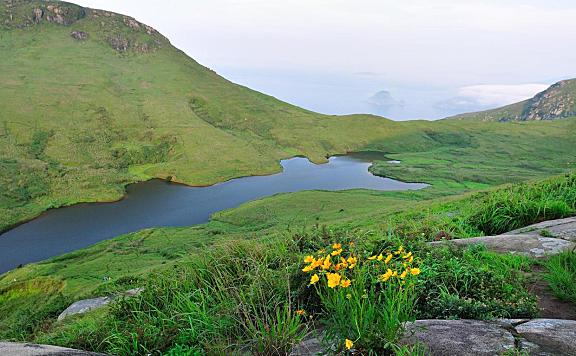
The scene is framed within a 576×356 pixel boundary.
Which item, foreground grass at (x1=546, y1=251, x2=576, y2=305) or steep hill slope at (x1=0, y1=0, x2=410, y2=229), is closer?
foreground grass at (x1=546, y1=251, x2=576, y2=305)

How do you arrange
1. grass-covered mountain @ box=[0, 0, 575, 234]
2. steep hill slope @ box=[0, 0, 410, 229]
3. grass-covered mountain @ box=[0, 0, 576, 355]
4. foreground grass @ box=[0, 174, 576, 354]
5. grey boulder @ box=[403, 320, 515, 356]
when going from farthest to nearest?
grass-covered mountain @ box=[0, 0, 575, 234] < steep hill slope @ box=[0, 0, 410, 229] < grass-covered mountain @ box=[0, 0, 576, 355] < foreground grass @ box=[0, 174, 576, 354] < grey boulder @ box=[403, 320, 515, 356]

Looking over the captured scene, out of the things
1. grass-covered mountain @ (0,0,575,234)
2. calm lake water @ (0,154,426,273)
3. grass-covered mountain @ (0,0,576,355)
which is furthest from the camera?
grass-covered mountain @ (0,0,575,234)

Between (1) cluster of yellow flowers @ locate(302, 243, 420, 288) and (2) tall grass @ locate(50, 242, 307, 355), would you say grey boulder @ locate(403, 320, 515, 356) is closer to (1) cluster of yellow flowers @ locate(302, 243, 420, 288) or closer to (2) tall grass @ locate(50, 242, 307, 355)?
(1) cluster of yellow flowers @ locate(302, 243, 420, 288)

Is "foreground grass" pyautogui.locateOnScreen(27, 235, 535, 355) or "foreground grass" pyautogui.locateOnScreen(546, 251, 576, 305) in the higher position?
"foreground grass" pyautogui.locateOnScreen(546, 251, 576, 305)

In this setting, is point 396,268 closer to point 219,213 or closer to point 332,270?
point 332,270

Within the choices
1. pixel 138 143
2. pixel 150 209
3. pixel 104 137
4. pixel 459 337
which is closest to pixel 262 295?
pixel 459 337

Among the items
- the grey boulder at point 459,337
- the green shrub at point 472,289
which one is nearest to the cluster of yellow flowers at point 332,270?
the grey boulder at point 459,337

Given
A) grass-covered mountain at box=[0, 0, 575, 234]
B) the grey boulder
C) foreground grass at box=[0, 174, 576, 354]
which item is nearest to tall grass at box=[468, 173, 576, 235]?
foreground grass at box=[0, 174, 576, 354]

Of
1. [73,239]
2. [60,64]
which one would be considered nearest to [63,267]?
[73,239]

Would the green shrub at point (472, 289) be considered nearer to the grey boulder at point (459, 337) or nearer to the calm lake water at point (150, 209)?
the grey boulder at point (459, 337)

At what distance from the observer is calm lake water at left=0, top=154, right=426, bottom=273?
70.4m

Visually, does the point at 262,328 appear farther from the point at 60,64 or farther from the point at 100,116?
the point at 60,64

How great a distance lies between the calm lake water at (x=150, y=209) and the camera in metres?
70.4

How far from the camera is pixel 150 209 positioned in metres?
92.5
